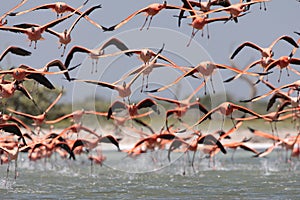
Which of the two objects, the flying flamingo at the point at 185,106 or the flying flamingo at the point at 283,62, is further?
the flying flamingo at the point at 185,106

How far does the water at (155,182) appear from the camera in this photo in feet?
66.8

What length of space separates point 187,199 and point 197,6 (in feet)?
17.1

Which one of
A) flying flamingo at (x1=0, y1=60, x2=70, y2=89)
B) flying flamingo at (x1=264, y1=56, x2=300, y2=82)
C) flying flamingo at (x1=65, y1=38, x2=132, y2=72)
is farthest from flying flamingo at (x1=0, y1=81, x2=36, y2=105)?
flying flamingo at (x1=264, y1=56, x2=300, y2=82)

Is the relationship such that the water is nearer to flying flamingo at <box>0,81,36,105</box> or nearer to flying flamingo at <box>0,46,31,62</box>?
flying flamingo at <box>0,81,36,105</box>

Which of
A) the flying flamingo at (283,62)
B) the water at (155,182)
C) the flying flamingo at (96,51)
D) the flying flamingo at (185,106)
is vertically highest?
the flying flamingo at (96,51)

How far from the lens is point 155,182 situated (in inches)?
950

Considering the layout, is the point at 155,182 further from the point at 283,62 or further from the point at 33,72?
the point at 33,72

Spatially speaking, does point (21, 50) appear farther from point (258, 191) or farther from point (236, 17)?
point (258, 191)

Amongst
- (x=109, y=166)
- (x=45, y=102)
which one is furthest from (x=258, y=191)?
(x=45, y=102)

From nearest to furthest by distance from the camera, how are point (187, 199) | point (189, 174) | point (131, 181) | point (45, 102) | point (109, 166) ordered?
point (187, 199) < point (131, 181) < point (189, 174) < point (109, 166) < point (45, 102)

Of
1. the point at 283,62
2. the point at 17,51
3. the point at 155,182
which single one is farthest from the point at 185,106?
the point at 17,51

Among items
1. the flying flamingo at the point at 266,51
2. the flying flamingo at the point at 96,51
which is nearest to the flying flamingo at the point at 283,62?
the flying flamingo at the point at 266,51

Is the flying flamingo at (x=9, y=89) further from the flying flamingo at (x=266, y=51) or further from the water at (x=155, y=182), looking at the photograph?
the flying flamingo at (x=266, y=51)

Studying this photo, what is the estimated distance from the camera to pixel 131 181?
24.7 meters
